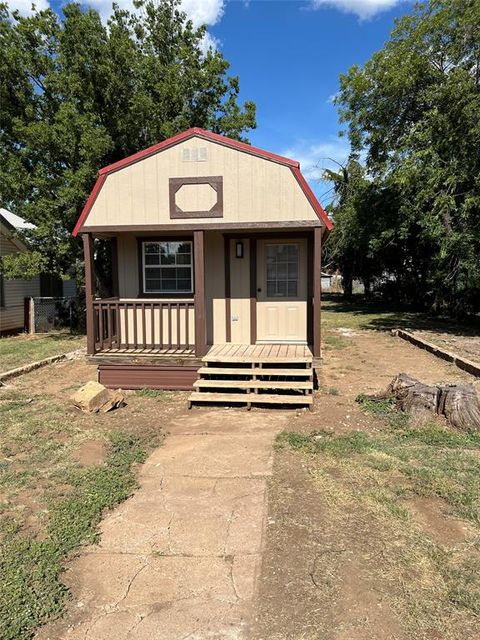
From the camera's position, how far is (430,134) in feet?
41.4

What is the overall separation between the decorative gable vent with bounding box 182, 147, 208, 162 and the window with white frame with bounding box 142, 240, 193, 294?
164cm

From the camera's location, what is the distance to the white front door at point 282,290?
8445mm

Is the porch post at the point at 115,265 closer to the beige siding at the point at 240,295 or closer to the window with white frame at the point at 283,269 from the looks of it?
the beige siding at the point at 240,295

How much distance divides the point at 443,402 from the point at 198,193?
4.67 m

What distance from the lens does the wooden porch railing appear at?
7797mm

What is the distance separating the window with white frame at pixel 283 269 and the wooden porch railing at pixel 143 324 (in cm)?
166

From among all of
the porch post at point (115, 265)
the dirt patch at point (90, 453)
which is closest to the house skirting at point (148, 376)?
the porch post at point (115, 265)

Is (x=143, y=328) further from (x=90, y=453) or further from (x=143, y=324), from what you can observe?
(x=90, y=453)

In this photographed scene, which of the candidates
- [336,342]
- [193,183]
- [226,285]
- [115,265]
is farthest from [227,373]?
[336,342]

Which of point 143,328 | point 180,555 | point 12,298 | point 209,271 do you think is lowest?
point 180,555

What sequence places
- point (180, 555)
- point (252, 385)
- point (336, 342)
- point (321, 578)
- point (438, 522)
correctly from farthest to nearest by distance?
point (336, 342), point (252, 385), point (438, 522), point (180, 555), point (321, 578)

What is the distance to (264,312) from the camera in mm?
8578

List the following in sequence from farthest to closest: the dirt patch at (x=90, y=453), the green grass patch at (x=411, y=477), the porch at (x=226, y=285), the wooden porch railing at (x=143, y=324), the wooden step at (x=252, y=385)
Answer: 1. the porch at (x=226, y=285)
2. the wooden porch railing at (x=143, y=324)
3. the wooden step at (x=252, y=385)
4. the dirt patch at (x=90, y=453)
5. the green grass patch at (x=411, y=477)

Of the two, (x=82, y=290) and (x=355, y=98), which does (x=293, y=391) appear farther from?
(x=355, y=98)
